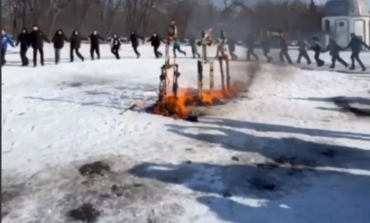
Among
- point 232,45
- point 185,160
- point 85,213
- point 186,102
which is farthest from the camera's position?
point 232,45

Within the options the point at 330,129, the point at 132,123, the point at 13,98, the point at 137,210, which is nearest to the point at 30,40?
the point at 13,98

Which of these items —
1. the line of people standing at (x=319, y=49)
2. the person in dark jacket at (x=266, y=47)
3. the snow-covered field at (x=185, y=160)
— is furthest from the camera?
the line of people standing at (x=319, y=49)

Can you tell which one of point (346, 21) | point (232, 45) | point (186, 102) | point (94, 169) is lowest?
point (94, 169)

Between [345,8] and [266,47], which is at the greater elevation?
[345,8]

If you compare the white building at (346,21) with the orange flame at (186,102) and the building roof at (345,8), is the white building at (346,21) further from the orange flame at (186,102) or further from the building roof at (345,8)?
the orange flame at (186,102)

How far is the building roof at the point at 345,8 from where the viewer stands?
54.8 metres

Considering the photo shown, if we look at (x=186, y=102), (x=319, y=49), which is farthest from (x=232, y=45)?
(x=186, y=102)

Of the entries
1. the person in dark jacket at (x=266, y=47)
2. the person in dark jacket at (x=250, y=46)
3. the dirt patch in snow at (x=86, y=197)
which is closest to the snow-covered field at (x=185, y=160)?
the dirt patch in snow at (x=86, y=197)

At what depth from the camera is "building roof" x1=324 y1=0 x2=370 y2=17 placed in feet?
180

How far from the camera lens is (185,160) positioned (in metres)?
8.98

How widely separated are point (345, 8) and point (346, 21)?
2713 mm

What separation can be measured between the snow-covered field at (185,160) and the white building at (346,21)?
38102 millimetres

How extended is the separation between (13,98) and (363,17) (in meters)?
Result: 45.6

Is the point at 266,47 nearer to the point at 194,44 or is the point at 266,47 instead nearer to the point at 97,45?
the point at 194,44
